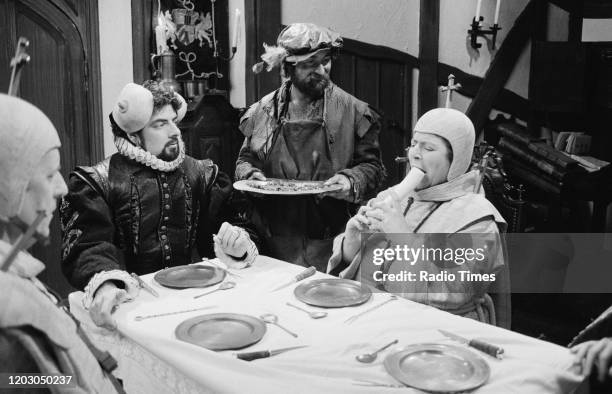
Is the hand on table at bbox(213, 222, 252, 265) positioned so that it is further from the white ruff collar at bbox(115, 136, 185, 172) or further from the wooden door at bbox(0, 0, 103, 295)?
the wooden door at bbox(0, 0, 103, 295)

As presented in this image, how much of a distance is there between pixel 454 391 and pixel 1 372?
1.00 metres

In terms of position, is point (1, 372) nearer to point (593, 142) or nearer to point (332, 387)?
point (332, 387)

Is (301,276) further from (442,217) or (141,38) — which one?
(141,38)

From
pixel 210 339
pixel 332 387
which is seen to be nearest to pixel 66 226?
pixel 210 339

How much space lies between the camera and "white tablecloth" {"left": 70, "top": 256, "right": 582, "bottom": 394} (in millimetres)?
1525

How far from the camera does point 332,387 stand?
149 centimetres

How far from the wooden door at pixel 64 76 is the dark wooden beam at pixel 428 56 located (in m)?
2.87

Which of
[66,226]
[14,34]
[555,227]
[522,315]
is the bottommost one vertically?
[522,315]

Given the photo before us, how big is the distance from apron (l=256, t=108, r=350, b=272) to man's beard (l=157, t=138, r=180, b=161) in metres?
0.91

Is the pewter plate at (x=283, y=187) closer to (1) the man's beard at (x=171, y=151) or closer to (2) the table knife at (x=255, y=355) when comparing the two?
(1) the man's beard at (x=171, y=151)

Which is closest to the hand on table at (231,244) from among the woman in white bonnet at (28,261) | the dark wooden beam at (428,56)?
the woman in white bonnet at (28,261)

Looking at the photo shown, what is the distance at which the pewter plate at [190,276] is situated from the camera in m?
2.27

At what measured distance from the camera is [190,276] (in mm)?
2381

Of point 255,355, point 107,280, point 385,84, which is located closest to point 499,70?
point 385,84
